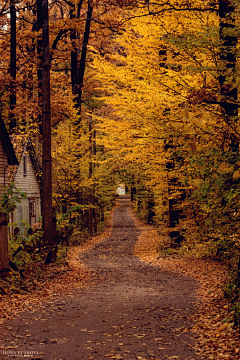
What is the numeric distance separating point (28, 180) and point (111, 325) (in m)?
20.5

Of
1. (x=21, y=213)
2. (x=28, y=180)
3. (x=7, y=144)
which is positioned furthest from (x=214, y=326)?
(x=28, y=180)

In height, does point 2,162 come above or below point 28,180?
above

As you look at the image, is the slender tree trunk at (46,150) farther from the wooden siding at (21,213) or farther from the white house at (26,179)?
the wooden siding at (21,213)

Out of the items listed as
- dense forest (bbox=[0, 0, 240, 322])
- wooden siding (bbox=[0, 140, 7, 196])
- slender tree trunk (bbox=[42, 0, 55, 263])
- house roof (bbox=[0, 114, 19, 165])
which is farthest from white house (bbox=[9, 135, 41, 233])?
slender tree trunk (bbox=[42, 0, 55, 263])

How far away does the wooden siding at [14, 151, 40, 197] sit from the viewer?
2490 centimetres

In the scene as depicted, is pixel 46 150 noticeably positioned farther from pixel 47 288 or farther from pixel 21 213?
pixel 21 213

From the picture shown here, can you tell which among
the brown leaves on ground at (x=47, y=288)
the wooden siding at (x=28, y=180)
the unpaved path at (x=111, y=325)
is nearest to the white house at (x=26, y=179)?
the wooden siding at (x=28, y=180)

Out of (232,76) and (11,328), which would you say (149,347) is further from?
(232,76)

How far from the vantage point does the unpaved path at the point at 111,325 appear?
18.7 ft

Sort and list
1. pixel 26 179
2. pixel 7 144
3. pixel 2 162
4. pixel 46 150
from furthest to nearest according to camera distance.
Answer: pixel 26 179, pixel 2 162, pixel 7 144, pixel 46 150

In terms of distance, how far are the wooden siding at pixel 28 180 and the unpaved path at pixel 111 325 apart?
48.4 ft

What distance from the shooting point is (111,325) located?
707cm

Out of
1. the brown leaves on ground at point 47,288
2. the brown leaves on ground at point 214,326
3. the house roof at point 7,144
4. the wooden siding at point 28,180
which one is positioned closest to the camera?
the brown leaves on ground at point 214,326

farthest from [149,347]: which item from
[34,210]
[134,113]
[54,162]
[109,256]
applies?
[34,210]
